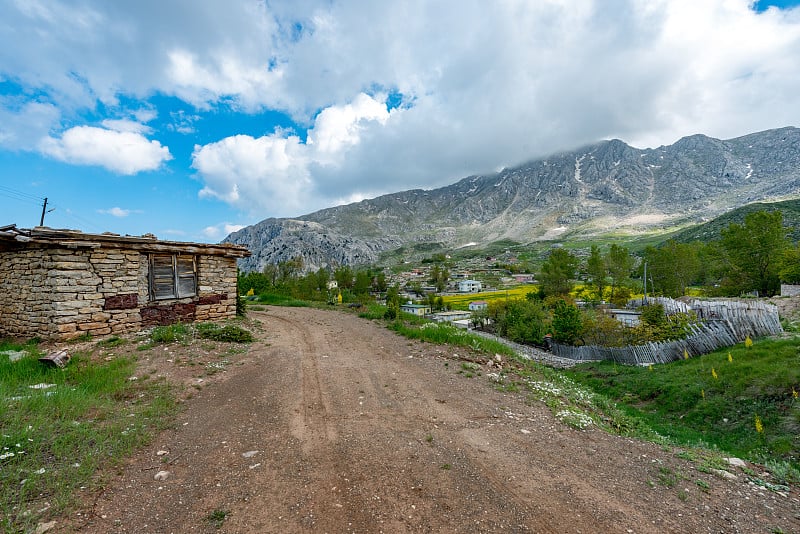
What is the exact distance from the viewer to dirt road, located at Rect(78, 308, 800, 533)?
393 centimetres

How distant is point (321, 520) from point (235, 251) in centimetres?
1567

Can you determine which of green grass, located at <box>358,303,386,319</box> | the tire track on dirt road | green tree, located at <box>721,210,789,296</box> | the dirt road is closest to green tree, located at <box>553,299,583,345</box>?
green tree, located at <box>721,210,789,296</box>

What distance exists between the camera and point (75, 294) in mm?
11602

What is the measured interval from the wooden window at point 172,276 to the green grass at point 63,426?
5.23m

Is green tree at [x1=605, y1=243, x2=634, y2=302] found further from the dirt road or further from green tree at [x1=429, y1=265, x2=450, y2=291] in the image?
green tree at [x1=429, y1=265, x2=450, y2=291]

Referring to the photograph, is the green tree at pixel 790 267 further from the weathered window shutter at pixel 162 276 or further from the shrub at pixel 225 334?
the weathered window shutter at pixel 162 276

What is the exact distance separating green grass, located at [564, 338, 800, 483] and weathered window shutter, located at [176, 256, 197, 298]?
61.5ft

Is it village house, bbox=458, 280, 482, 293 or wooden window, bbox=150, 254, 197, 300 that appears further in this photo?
village house, bbox=458, 280, 482, 293

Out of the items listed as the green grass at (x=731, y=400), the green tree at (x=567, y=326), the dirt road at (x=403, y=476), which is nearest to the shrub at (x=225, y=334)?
the dirt road at (x=403, y=476)

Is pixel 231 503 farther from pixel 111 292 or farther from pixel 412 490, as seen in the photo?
pixel 111 292

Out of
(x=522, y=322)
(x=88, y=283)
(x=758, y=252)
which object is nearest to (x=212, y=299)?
(x=88, y=283)

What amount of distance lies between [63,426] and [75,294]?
27.1 feet

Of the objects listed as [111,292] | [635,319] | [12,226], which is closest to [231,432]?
[111,292]

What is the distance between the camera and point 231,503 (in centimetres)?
413
